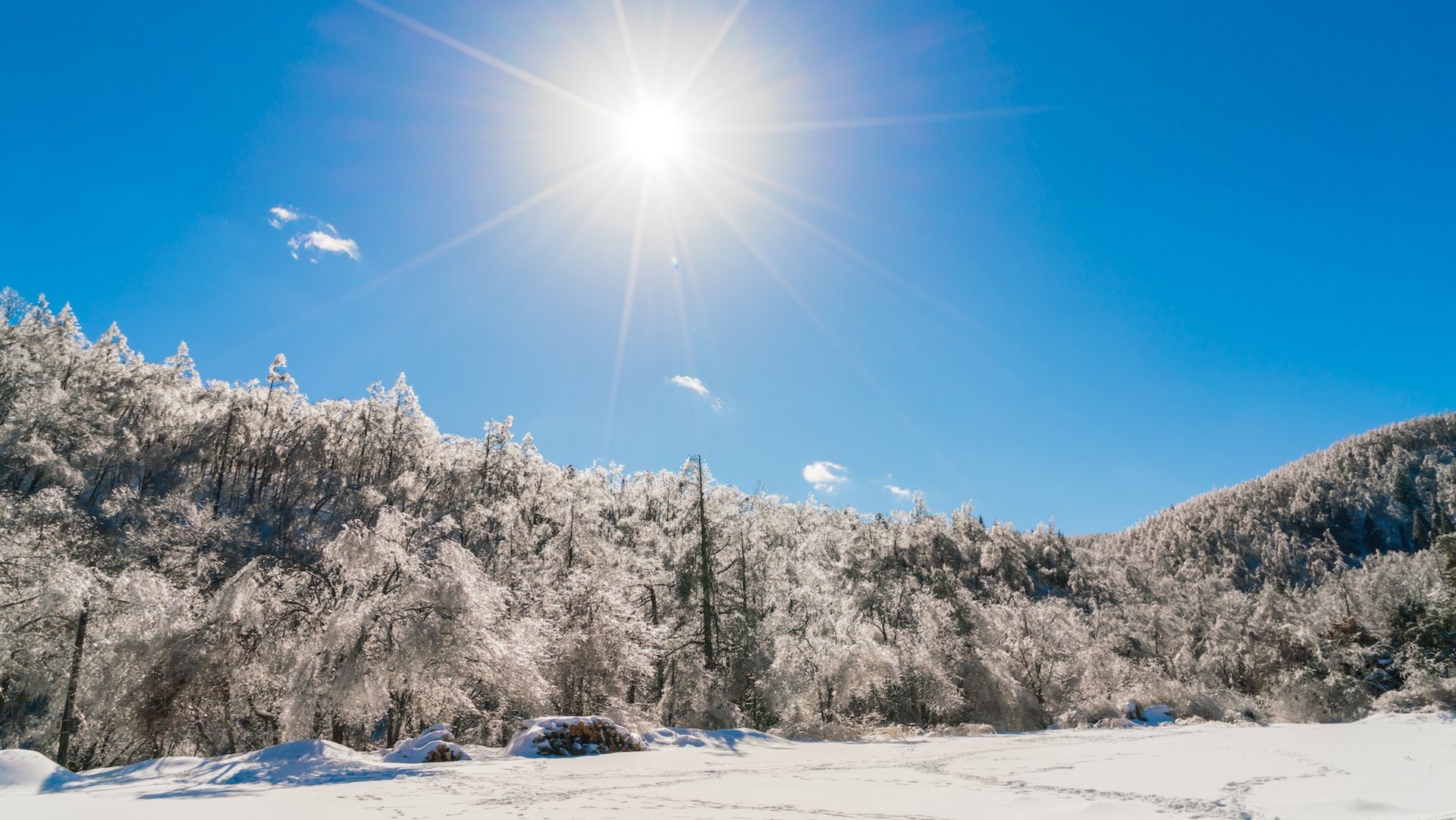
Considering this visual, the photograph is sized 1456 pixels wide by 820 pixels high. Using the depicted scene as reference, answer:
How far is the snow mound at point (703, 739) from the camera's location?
42.0 feet

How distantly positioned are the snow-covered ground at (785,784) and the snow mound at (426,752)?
0.44 metres

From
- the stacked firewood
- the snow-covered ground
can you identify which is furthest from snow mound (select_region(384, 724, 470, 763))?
the stacked firewood

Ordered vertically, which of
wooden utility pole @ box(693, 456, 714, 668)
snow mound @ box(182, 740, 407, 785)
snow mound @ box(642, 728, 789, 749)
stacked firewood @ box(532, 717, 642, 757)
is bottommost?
snow mound @ box(642, 728, 789, 749)

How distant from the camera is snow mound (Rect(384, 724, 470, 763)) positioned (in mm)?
9328

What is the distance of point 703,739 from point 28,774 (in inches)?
407

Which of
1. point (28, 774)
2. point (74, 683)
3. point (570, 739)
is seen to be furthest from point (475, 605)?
point (74, 683)

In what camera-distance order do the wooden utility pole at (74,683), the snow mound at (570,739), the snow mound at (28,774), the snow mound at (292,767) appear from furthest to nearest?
the wooden utility pole at (74,683), the snow mound at (570,739), the snow mound at (292,767), the snow mound at (28,774)

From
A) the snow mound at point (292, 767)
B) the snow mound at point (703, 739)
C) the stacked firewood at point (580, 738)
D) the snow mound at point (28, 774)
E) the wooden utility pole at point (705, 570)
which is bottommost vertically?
the snow mound at point (703, 739)

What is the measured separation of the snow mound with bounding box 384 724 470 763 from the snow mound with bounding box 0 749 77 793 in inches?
140

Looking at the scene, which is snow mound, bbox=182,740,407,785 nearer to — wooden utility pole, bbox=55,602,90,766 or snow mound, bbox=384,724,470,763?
snow mound, bbox=384,724,470,763

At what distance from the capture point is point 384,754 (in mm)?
9703

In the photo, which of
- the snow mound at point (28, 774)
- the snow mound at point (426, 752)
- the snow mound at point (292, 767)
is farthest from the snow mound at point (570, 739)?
the snow mound at point (28, 774)

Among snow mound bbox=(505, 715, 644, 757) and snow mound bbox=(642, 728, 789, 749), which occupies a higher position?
snow mound bbox=(505, 715, 644, 757)

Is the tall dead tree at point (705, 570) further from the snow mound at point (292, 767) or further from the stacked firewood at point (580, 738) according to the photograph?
the snow mound at point (292, 767)
